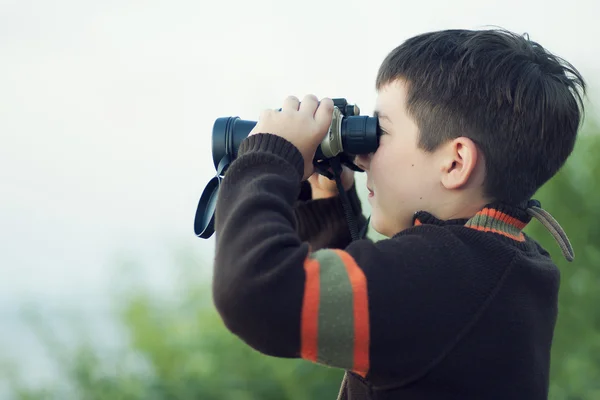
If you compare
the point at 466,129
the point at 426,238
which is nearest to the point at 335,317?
the point at 426,238

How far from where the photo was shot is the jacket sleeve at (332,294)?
1055 mm

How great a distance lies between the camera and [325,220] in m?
1.62

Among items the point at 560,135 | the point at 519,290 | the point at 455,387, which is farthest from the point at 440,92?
the point at 455,387

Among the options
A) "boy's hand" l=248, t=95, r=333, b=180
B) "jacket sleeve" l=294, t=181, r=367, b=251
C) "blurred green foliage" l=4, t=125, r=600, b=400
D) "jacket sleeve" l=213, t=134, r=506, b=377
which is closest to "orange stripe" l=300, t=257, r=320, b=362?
"jacket sleeve" l=213, t=134, r=506, b=377

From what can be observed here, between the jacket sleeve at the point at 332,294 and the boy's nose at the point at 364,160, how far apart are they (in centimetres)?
24

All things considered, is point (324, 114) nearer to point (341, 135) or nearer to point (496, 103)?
point (341, 135)

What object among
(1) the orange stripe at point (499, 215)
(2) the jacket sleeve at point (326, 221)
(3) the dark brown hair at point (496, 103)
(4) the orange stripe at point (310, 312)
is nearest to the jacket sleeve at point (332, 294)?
(4) the orange stripe at point (310, 312)

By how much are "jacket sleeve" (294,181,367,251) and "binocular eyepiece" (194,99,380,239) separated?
0.26 metres

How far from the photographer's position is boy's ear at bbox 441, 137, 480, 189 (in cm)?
124

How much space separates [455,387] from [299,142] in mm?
423

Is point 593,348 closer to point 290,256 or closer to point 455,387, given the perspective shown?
point 455,387

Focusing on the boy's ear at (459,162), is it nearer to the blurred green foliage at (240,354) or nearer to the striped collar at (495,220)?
the striped collar at (495,220)

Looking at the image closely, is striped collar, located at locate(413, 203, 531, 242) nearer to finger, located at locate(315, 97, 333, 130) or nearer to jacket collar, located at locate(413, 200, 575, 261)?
jacket collar, located at locate(413, 200, 575, 261)

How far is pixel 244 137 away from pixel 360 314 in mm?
400
